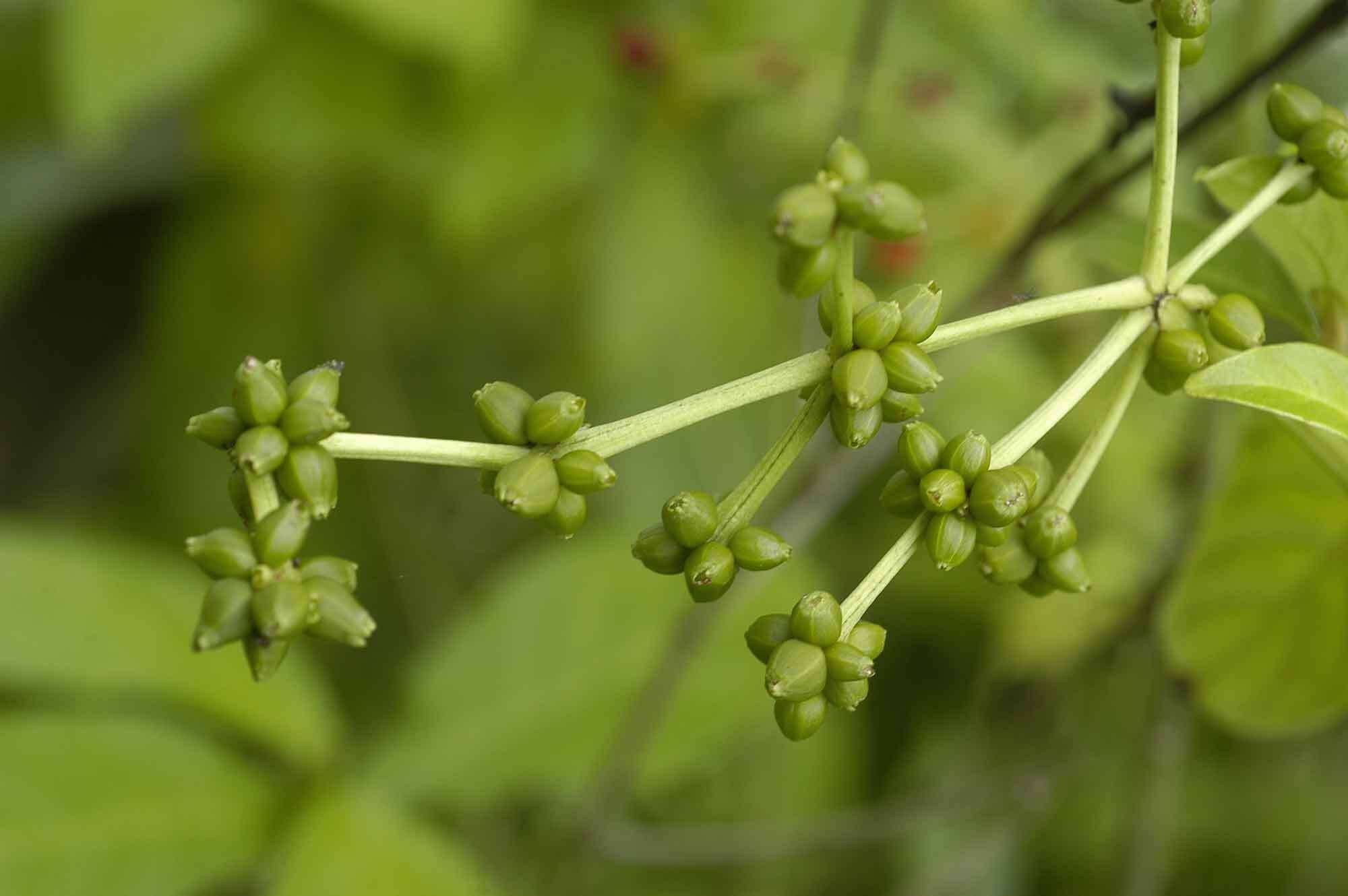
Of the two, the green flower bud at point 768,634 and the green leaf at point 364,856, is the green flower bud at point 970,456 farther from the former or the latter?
the green leaf at point 364,856

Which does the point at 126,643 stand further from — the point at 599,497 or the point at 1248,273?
the point at 1248,273

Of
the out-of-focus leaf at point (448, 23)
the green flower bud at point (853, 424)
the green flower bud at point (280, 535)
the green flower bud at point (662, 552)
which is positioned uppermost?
the out-of-focus leaf at point (448, 23)

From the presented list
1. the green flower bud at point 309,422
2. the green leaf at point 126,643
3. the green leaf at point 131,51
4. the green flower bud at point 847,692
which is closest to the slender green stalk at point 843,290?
the green flower bud at point 847,692

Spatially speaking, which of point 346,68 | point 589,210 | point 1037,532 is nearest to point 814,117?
point 589,210

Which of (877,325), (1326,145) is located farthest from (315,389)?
(1326,145)

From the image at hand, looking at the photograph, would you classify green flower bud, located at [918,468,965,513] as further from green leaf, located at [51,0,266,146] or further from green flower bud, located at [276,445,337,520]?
green leaf, located at [51,0,266,146]

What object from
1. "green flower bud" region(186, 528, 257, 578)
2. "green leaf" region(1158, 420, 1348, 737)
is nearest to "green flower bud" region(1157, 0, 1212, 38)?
"green leaf" region(1158, 420, 1348, 737)
